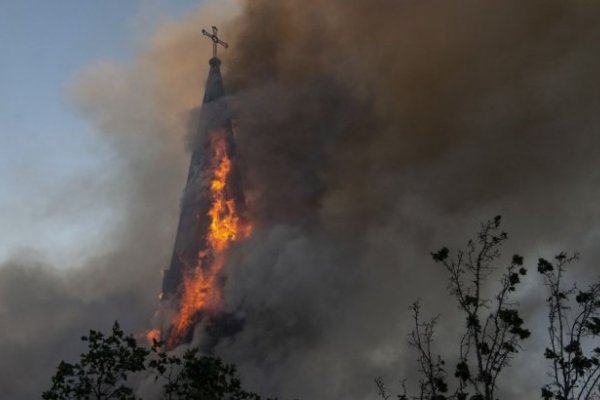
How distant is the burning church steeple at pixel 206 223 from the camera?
78.2 meters

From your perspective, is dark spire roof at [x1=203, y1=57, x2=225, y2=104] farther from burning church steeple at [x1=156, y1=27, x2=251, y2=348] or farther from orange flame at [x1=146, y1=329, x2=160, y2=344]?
orange flame at [x1=146, y1=329, x2=160, y2=344]

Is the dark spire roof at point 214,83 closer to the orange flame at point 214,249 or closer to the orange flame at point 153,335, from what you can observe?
the orange flame at point 214,249


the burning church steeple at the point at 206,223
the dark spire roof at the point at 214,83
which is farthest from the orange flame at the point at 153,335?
the dark spire roof at the point at 214,83

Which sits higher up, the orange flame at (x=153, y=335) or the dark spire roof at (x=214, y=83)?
the dark spire roof at (x=214, y=83)

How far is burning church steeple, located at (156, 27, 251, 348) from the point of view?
78188 mm

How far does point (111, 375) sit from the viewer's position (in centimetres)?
2684

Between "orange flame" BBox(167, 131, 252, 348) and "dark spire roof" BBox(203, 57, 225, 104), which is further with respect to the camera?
"dark spire roof" BBox(203, 57, 225, 104)

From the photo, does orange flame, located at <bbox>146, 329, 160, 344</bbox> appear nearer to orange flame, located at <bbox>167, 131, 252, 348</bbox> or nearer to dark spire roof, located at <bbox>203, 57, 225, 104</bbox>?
orange flame, located at <bbox>167, 131, 252, 348</bbox>

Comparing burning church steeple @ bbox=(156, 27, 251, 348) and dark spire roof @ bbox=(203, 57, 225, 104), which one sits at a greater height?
dark spire roof @ bbox=(203, 57, 225, 104)

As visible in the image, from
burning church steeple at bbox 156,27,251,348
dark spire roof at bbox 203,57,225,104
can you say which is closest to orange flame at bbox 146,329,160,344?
burning church steeple at bbox 156,27,251,348

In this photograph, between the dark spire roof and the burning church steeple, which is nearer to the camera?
the burning church steeple

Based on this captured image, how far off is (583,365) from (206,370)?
15811 mm

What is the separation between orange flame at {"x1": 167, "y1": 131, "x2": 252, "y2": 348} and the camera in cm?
7775

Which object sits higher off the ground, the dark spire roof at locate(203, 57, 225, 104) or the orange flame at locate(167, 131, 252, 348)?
the dark spire roof at locate(203, 57, 225, 104)
